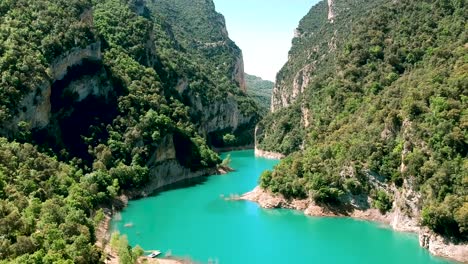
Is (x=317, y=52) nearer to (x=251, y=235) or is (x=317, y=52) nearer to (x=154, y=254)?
(x=251, y=235)

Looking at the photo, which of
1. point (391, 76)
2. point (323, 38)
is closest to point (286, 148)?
point (323, 38)

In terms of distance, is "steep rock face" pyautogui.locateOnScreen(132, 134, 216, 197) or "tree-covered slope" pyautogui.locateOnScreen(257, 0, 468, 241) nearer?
"tree-covered slope" pyautogui.locateOnScreen(257, 0, 468, 241)

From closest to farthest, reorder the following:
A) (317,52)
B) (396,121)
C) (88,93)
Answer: (396,121) → (88,93) → (317,52)

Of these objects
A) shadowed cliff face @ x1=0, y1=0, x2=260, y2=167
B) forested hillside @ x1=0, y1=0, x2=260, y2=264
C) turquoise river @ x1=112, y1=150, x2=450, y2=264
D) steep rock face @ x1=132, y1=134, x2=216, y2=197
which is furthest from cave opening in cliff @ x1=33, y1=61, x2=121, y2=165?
turquoise river @ x1=112, y1=150, x2=450, y2=264

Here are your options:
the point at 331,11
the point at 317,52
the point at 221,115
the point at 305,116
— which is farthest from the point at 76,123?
the point at 331,11

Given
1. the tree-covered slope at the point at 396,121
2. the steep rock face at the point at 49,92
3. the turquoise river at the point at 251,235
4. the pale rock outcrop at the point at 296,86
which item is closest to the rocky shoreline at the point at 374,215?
the tree-covered slope at the point at 396,121

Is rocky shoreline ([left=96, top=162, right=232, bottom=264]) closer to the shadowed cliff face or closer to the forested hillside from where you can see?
the forested hillside

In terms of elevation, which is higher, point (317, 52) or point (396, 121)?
point (317, 52)

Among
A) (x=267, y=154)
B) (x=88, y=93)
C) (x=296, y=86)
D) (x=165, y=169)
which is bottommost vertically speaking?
(x=165, y=169)
